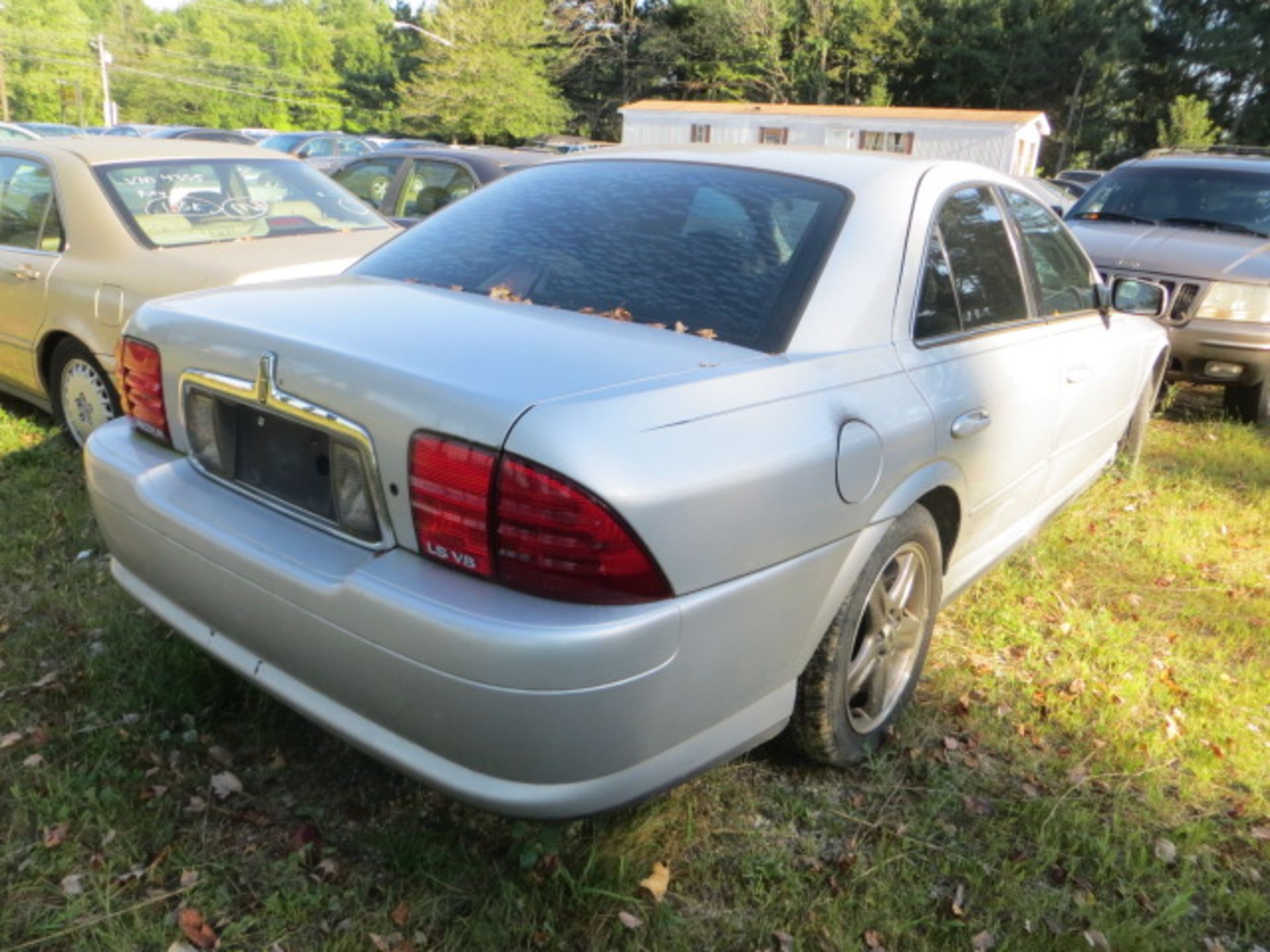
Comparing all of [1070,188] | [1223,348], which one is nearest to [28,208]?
[1223,348]

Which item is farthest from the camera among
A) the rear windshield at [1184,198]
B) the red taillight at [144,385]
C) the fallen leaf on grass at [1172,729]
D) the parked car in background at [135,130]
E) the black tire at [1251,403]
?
the parked car in background at [135,130]

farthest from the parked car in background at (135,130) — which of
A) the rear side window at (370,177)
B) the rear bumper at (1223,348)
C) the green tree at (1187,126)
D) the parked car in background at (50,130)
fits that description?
the green tree at (1187,126)

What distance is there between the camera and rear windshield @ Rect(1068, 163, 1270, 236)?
6910mm

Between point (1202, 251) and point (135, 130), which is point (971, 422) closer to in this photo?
point (1202, 251)

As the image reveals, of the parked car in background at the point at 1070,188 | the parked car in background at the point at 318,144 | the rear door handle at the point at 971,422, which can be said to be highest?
the rear door handle at the point at 971,422

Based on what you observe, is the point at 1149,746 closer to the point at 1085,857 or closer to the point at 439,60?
the point at 1085,857

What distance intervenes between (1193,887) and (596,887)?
56.1 inches

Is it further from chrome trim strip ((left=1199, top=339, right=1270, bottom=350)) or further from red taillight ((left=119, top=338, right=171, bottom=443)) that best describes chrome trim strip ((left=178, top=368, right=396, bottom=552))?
chrome trim strip ((left=1199, top=339, right=1270, bottom=350))

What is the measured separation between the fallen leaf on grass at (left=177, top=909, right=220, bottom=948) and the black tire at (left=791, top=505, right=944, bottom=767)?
138 cm

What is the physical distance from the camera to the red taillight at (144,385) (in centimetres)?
256

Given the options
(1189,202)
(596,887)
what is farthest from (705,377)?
(1189,202)

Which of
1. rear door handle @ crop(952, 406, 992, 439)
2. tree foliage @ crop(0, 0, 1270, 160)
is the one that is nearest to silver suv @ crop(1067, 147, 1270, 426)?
rear door handle @ crop(952, 406, 992, 439)

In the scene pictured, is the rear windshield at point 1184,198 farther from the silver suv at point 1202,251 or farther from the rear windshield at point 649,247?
the rear windshield at point 649,247

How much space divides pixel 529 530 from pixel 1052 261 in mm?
2657
